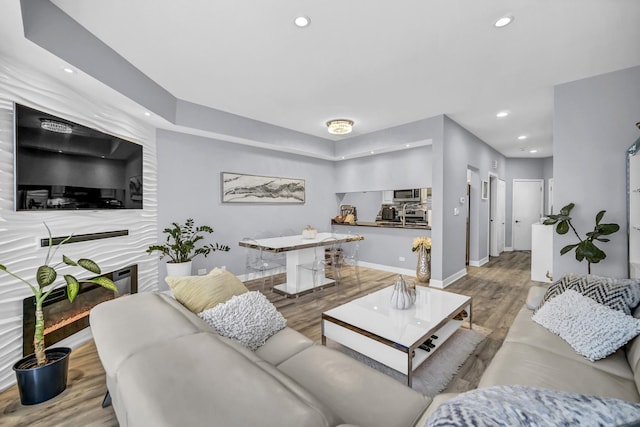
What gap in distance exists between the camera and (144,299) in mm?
1408

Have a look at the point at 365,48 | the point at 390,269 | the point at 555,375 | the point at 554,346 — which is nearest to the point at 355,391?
the point at 555,375

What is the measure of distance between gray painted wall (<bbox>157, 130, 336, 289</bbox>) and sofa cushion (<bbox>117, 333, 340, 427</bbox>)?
333cm

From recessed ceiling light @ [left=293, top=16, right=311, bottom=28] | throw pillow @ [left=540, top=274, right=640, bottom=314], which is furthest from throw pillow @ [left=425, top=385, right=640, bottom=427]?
recessed ceiling light @ [left=293, top=16, right=311, bottom=28]

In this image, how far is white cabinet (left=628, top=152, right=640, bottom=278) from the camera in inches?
99.7

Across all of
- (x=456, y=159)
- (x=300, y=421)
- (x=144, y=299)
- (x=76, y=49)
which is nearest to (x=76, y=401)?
(x=144, y=299)

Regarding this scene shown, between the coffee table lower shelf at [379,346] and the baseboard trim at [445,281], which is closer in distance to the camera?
the coffee table lower shelf at [379,346]

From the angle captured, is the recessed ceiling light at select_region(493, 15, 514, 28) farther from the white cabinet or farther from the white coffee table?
the white coffee table

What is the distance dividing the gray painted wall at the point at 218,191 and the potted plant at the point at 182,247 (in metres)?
0.13

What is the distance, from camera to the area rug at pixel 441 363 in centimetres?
197

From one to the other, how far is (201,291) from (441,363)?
1895mm

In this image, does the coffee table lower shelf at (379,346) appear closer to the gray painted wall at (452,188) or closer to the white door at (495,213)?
the gray painted wall at (452,188)

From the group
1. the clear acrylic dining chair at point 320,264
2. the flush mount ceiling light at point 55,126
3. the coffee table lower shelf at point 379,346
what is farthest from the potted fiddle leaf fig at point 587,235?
the flush mount ceiling light at point 55,126

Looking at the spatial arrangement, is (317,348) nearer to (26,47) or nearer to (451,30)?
(451,30)

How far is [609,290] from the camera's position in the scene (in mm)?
1840
